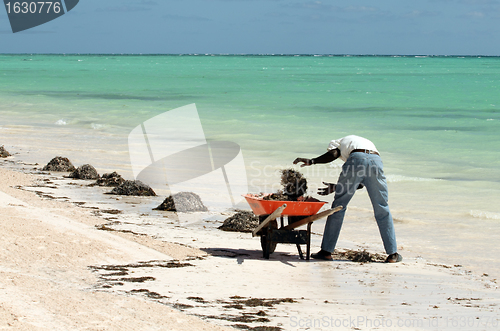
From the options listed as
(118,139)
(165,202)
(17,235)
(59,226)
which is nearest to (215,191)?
(165,202)

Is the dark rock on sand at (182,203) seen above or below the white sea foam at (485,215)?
above

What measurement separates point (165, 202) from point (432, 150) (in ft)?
29.4

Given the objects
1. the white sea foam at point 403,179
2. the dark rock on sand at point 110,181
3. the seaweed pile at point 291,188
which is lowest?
the white sea foam at point 403,179

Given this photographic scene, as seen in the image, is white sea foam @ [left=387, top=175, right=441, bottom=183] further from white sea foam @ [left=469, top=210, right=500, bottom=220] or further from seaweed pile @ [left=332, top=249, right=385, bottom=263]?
seaweed pile @ [left=332, top=249, right=385, bottom=263]

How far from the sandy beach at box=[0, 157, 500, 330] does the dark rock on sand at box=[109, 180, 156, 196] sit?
165 cm

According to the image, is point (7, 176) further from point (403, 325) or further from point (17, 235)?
point (403, 325)

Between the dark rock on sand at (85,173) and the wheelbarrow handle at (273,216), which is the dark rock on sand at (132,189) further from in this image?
the wheelbarrow handle at (273,216)

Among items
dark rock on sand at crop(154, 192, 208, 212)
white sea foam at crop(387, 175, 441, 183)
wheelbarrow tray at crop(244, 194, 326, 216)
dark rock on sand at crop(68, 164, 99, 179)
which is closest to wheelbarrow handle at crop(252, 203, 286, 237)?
wheelbarrow tray at crop(244, 194, 326, 216)

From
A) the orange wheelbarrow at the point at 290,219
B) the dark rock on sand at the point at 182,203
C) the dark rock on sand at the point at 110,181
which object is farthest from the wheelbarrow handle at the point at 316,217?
the dark rock on sand at the point at 110,181

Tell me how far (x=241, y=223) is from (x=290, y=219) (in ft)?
4.19

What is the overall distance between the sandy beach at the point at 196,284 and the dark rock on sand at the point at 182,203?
0.74m

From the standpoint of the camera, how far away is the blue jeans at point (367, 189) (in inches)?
212

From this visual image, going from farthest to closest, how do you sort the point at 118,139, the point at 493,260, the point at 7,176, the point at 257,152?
the point at 118,139 < the point at 257,152 < the point at 7,176 < the point at 493,260

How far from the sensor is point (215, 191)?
29.7ft
